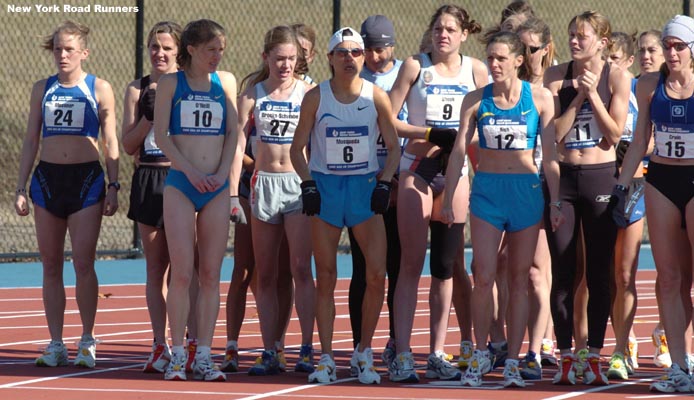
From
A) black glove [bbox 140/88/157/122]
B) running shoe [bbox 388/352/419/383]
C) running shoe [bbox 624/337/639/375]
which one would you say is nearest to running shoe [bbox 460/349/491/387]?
running shoe [bbox 388/352/419/383]

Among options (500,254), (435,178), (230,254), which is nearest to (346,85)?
(435,178)

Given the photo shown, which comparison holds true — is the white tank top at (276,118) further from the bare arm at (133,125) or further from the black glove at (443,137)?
the black glove at (443,137)

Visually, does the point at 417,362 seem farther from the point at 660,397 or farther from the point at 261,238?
the point at 660,397

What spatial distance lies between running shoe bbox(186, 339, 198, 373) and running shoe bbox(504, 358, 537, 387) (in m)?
1.89

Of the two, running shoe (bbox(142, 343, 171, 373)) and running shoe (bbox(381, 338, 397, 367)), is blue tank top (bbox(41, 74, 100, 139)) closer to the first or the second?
running shoe (bbox(142, 343, 171, 373))

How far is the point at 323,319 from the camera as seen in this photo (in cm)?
898

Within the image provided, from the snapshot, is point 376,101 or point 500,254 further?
point 500,254

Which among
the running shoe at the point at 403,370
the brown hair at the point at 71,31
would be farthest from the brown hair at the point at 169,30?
the running shoe at the point at 403,370

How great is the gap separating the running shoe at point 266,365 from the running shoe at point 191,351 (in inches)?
14.2

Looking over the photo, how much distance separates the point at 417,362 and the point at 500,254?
3.01 ft

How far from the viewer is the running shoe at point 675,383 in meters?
8.42

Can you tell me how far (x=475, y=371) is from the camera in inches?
344

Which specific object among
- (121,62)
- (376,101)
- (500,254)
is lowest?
(500,254)

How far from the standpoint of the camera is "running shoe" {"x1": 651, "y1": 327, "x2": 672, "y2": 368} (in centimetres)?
992
